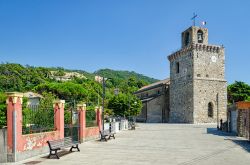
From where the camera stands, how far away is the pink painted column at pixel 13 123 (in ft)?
42.4

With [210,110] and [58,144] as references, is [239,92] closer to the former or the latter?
[210,110]

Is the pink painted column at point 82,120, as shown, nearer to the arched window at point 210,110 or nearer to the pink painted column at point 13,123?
the pink painted column at point 13,123

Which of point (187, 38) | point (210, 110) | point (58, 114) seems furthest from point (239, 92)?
point (58, 114)

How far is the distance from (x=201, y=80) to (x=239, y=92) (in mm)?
23245

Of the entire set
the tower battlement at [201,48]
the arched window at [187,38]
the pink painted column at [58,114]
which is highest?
the arched window at [187,38]

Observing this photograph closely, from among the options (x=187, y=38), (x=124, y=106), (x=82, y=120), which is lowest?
(x=124, y=106)

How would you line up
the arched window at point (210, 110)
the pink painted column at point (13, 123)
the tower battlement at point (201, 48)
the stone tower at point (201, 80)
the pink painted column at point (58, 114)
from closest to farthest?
the pink painted column at point (13, 123) < the pink painted column at point (58, 114) < the stone tower at point (201, 80) < the tower battlement at point (201, 48) < the arched window at point (210, 110)

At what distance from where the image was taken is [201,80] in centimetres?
5281

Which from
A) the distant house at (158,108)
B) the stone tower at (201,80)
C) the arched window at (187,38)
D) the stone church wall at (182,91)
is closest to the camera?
the stone tower at (201,80)

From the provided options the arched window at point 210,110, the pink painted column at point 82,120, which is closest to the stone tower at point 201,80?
the arched window at point 210,110

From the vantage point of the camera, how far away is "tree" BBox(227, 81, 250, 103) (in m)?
71.1

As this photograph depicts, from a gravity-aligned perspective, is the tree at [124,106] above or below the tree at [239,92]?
below

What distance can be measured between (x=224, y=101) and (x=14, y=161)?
46.1 metres

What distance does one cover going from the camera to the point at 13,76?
81.1 meters
